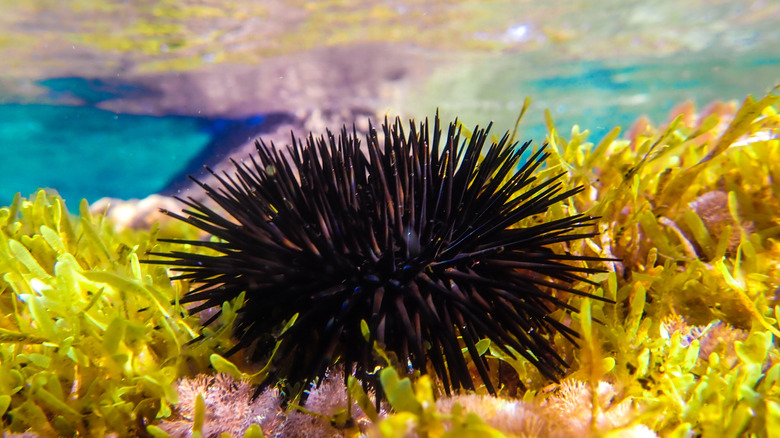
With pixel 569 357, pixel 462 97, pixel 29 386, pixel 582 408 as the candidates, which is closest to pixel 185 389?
pixel 29 386

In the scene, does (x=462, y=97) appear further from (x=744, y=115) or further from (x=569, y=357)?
(x=569, y=357)

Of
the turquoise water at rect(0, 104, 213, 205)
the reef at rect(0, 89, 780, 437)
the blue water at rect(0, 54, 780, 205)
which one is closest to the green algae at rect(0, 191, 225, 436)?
the reef at rect(0, 89, 780, 437)

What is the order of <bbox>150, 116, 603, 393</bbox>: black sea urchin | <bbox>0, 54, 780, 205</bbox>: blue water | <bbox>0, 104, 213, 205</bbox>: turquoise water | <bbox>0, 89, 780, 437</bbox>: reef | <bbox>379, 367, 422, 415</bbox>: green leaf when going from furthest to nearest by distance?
<bbox>0, 104, 213, 205</bbox>: turquoise water
<bbox>0, 54, 780, 205</bbox>: blue water
<bbox>150, 116, 603, 393</bbox>: black sea urchin
<bbox>0, 89, 780, 437</bbox>: reef
<bbox>379, 367, 422, 415</bbox>: green leaf

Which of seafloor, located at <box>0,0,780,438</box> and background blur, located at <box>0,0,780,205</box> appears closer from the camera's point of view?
seafloor, located at <box>0,0,780,438</box>

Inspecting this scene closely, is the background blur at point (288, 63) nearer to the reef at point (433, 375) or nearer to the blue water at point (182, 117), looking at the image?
the blue water at point (182, 117)

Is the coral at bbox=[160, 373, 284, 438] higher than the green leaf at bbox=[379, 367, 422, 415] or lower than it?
lower

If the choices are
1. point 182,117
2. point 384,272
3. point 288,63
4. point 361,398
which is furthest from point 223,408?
point 182,117

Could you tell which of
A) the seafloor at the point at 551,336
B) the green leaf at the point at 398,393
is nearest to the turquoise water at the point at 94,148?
the seafloor at the point at 551,336

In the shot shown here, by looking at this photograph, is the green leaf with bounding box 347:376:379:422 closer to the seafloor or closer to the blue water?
the seafloor
